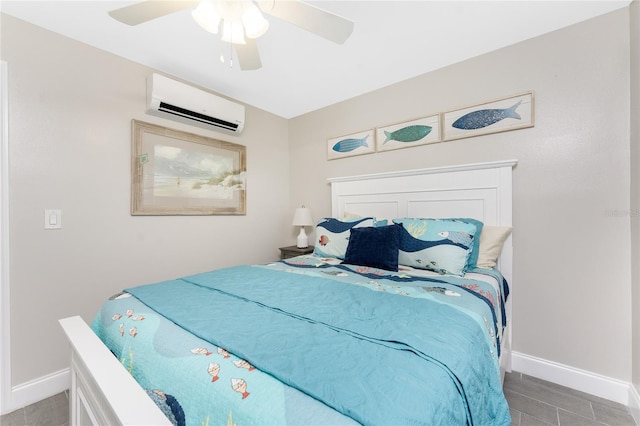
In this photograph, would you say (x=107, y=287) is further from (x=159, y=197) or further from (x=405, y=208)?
(x=405, y=208)

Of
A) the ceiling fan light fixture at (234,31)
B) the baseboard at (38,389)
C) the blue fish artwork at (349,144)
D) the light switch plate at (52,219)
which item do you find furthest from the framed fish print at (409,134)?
the baseboard at (38,389)

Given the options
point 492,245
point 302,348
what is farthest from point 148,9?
point 492,245

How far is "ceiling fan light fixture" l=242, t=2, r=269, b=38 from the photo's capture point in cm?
127

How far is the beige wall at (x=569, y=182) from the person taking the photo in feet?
5.60

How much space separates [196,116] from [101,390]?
7.36 ft

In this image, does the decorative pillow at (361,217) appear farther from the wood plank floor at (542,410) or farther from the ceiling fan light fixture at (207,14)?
the ceiling fan light fixture at (207,14)

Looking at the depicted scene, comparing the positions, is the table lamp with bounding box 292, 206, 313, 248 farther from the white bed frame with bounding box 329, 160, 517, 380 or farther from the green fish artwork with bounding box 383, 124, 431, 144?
the green fish artwork with bounding box 383, 124, 431, 144

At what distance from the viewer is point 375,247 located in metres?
2.00

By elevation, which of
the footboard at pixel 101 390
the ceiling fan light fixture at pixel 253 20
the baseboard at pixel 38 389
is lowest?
the baseboard at pixel 38 389

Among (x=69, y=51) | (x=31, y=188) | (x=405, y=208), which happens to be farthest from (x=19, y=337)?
(x=405, y=208)

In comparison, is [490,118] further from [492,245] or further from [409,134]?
[492,245]

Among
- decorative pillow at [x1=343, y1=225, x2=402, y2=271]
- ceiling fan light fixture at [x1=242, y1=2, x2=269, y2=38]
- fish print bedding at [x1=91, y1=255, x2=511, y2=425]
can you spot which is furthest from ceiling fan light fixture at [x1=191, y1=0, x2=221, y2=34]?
decorative pillow at [x1=343, y1=225, x2=402, y2=271]

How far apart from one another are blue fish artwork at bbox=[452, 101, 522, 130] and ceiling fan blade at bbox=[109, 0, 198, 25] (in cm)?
204

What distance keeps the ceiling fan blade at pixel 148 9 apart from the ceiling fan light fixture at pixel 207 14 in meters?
0.09
